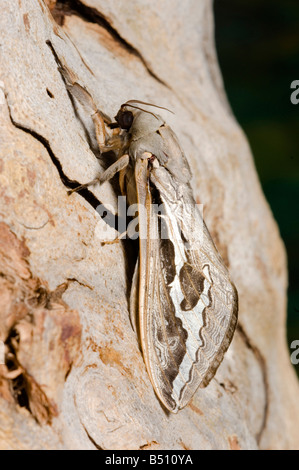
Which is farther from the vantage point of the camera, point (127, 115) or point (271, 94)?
point (271, 94)

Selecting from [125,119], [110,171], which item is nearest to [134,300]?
[110,171]

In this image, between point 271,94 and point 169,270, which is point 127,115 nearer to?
point 169,270

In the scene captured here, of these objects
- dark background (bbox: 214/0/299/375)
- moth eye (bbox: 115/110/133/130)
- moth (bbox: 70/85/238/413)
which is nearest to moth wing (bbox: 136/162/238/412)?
moth (bbox: 70/85/238/413)

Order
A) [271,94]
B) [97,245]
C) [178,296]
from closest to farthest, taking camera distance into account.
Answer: [97,245] → [178,296] → [271,94]

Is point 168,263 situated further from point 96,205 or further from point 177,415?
point 177,415

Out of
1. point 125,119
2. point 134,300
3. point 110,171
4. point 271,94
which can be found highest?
point 271,94

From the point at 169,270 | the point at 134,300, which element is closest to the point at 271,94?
the point at 169,270

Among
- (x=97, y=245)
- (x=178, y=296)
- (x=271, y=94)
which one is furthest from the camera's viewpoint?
(x=271, y=94)

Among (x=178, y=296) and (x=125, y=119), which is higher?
(x=125, y=119)

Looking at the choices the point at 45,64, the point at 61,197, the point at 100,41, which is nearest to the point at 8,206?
the point at 61,197
